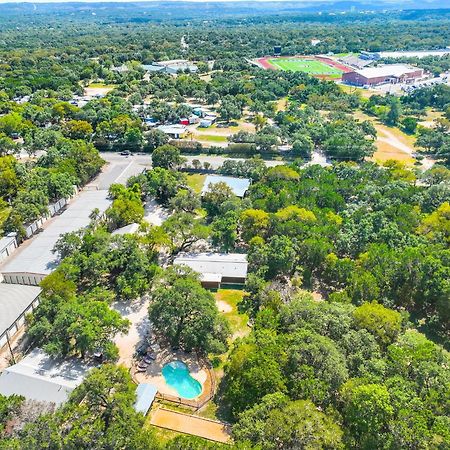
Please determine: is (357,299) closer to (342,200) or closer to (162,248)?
(342,200)

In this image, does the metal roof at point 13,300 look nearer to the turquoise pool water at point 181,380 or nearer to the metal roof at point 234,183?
the turquoise pool water at point 181,380

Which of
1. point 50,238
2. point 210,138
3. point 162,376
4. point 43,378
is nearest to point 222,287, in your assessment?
point 162,376

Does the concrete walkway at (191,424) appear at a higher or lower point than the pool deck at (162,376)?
higher

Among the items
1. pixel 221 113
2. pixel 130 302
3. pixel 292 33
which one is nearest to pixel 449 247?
pixel 130 302

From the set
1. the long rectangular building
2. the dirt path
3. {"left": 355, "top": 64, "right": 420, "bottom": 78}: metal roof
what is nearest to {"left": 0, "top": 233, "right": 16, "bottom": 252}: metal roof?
the dirt path

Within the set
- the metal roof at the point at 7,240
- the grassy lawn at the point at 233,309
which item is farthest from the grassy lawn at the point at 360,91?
the metal roof at the point at 7,240
